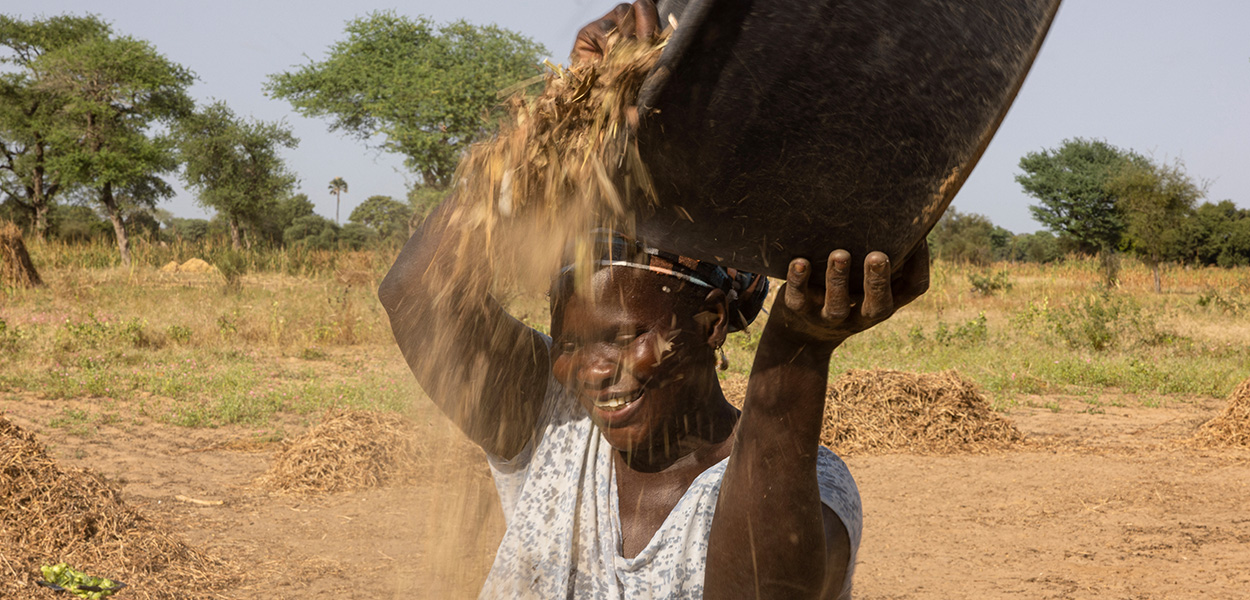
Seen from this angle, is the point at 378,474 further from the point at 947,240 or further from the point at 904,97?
the point at 947,240

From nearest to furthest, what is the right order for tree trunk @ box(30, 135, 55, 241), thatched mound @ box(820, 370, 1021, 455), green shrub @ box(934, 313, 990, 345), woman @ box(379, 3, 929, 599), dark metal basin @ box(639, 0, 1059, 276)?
dark metal basin @ box(639, 0, 1059, 276) < woman @ box(379, 3, 929, 599) < thatched mound @ box(820, 370, 1021, 455) < green shrub @ box(934, 313, 990, 345) < tree trunk @ box(30, 135, 55, 241)

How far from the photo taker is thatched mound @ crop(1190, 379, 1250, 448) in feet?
20.9

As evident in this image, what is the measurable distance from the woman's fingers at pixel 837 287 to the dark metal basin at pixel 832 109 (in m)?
0.03

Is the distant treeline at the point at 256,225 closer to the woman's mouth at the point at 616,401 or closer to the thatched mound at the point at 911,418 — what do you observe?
the woman's mouth at the point at 616,401

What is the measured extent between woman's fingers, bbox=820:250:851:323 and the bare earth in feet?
6.98

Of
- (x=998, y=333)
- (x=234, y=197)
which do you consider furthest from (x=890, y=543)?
(x=234, y=197)

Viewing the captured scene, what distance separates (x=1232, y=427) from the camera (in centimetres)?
641

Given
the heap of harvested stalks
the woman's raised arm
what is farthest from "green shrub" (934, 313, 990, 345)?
the heap of harvested stalks

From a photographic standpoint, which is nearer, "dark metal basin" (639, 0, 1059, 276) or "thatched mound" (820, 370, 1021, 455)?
"dark metal basin" (639, 0, 1059, 276)

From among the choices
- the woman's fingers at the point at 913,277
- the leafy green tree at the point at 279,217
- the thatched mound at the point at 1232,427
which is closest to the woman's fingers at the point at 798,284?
the woman's fingers at the point at 913,277

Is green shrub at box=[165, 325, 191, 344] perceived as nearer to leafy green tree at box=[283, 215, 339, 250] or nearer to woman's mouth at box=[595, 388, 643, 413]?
woman's mouth at box=[595, 388, 643, 413]

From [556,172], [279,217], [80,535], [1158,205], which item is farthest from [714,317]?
[279,217]

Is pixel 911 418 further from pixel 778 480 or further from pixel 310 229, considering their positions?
pixel 310 229

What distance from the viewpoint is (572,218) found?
4.38 ft
